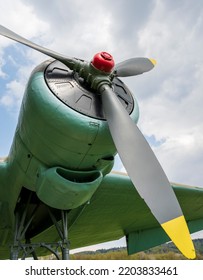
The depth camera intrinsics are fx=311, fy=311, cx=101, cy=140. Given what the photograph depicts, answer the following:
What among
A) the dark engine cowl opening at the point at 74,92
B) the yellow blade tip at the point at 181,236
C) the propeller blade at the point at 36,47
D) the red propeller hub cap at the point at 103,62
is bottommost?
the yellow blade tip at the point at 181,236

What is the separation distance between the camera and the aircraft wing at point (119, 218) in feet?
33.9

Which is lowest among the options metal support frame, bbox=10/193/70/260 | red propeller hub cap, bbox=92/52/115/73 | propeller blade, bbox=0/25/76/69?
metal support frame, bbox=10/193/70/260

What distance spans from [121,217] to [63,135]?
7.35m

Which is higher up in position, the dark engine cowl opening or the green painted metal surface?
the dark engine cowl opening

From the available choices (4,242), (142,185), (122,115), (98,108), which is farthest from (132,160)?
(4,242)

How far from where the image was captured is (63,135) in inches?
249

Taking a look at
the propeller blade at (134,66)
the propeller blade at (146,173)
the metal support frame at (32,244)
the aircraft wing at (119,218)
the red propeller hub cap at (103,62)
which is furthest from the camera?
the aircraft wing at (119,218)

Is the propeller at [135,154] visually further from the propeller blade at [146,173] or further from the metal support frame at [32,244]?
the metal support frame at [32,244]

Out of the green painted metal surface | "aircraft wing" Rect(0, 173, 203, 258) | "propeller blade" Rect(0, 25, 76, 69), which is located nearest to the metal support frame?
the green painted metal surface

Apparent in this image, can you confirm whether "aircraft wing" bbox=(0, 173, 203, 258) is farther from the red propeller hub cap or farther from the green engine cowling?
the red propeller hub cap

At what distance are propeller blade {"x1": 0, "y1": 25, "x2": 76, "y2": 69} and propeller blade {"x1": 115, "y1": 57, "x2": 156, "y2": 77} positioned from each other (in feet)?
4.24

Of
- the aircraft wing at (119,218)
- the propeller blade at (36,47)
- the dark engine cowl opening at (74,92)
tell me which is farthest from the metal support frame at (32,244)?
the propeller blade at (36,47)

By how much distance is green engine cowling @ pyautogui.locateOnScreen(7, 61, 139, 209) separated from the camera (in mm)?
6309

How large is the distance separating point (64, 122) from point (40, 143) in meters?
0.87
